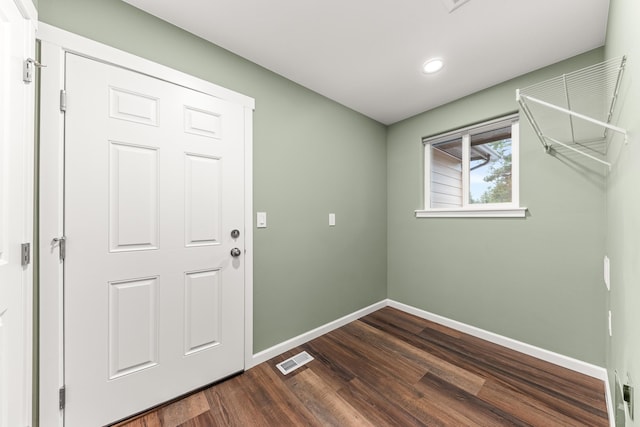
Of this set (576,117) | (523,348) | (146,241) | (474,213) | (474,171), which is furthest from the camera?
(474,171)

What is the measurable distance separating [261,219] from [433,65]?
1.80m

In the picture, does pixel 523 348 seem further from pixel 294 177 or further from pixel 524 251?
pixel 294 177

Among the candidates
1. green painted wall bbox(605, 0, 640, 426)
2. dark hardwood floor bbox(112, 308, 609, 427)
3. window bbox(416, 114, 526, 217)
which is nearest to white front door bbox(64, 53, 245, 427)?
dark hardwood floor bbox(112, 308, 609, 427)

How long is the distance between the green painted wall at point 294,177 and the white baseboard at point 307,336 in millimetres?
53

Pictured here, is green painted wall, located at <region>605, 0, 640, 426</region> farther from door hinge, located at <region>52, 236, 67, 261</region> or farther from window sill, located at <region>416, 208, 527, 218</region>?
door hinge, located at <region>52, 236, 67, 261</region>

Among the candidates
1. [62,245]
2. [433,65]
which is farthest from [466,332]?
[62,245]

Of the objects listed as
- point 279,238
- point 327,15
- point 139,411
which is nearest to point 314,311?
point 279,238

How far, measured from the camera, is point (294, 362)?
1.90m

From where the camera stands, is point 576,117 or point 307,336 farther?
point 307,336

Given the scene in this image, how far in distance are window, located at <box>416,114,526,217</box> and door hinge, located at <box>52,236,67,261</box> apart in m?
2.81

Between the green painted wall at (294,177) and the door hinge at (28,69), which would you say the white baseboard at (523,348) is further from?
the door hinge at (28,69)

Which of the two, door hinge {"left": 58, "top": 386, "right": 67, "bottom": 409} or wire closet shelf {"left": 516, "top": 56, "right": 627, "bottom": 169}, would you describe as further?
wire closet shelf {"left": 516, "top": 56, "right": 627, "bottom": 169}

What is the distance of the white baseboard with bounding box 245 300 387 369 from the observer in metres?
1.90

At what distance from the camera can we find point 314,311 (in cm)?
229
